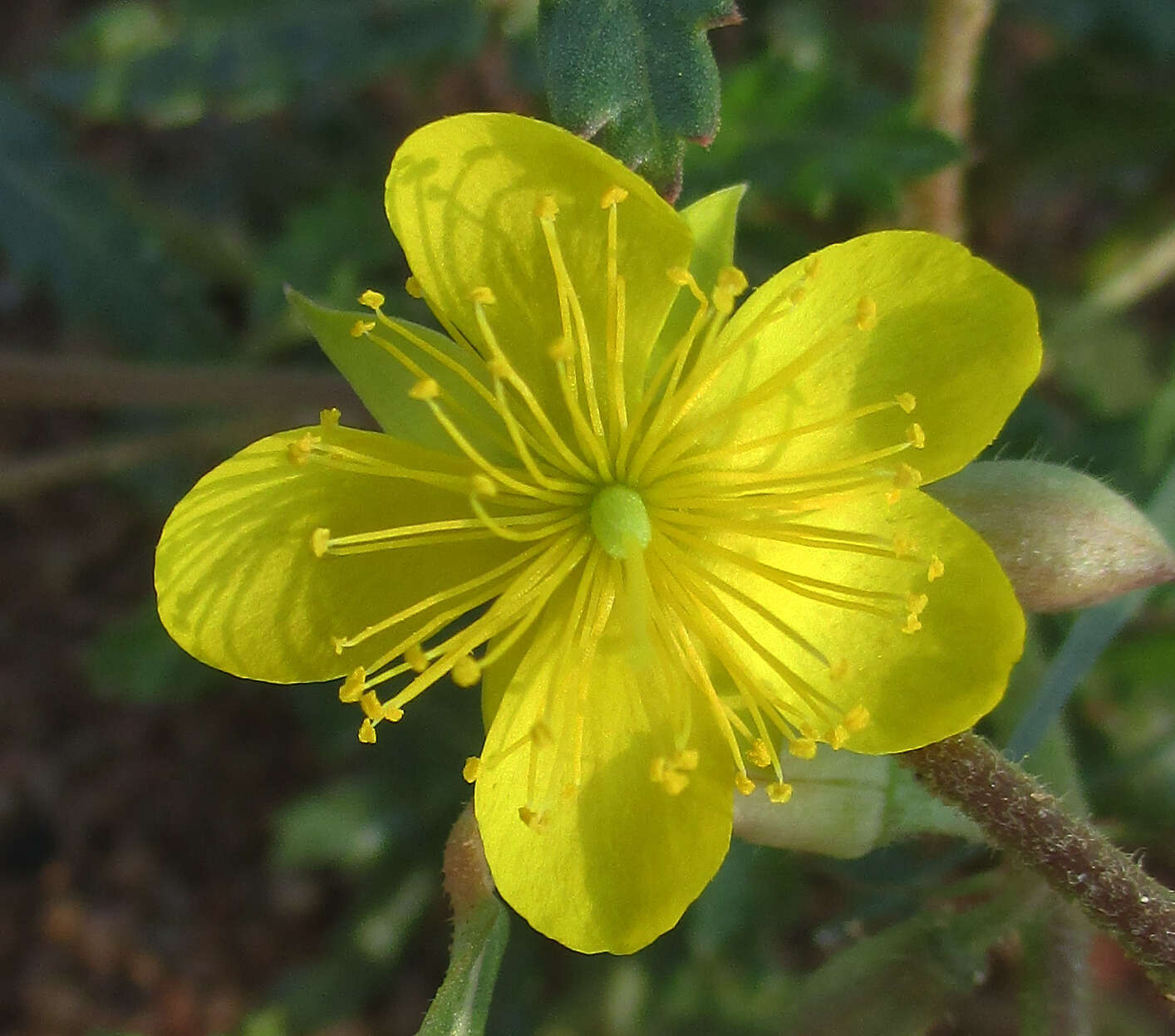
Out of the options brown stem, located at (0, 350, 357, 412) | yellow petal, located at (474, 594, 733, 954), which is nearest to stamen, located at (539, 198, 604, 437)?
yellow petal, located at (474, 594, 733, 954)

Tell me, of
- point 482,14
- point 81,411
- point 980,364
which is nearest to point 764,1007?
point 980,364

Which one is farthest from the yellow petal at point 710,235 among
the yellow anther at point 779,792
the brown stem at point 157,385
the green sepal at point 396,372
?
the brown stem at point 157,385

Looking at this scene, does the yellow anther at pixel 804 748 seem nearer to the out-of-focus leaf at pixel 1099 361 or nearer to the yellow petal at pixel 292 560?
the yellow petal at pixel 292 560

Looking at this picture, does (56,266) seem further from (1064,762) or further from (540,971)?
(1064,762)

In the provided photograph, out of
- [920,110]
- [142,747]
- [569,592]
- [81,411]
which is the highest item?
[920,110]

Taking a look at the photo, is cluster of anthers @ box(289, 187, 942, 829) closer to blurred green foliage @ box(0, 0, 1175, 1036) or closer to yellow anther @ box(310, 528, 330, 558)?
yellow anther @ box(310, 528, 330, 558)
